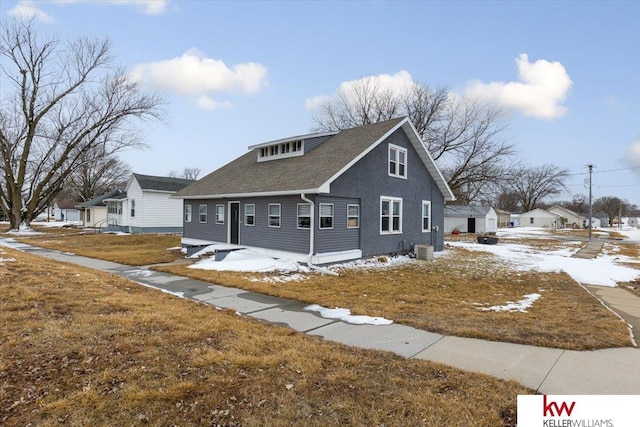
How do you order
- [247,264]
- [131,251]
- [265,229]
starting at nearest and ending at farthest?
[247,264], [265,229], [131,251]

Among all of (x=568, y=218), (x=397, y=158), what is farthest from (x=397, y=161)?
(x=568, y=218)

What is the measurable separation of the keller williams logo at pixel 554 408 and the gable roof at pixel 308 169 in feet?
31.0

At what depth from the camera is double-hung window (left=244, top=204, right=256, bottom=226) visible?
51.1ft

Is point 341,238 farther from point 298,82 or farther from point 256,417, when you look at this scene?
point 256,417

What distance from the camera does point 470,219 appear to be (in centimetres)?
4619

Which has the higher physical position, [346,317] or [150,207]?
[150,207]

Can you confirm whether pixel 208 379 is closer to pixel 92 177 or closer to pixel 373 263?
pixel 373 263

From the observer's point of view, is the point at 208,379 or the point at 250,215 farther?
the point at 250,215

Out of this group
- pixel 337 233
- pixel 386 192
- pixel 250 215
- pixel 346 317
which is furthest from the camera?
pixel 386 192

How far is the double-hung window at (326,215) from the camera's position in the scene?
523 inches

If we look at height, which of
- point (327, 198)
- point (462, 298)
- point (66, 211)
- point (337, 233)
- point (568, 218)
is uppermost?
point (327, 198)

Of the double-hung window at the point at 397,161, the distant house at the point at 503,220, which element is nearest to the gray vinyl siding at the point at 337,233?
the double-hung window at the point at 397,161

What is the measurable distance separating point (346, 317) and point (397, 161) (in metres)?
11.5

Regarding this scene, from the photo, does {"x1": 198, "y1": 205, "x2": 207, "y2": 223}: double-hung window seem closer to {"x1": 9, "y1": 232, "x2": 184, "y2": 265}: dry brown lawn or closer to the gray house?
the gray house
